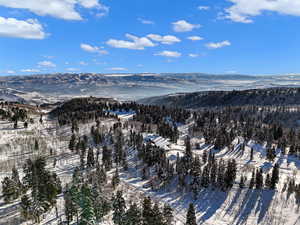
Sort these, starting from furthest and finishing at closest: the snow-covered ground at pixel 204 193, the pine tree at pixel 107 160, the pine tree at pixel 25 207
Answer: the pine tree at pixel 107 160
the snow-covered ground at pixel 204 193
the pine tree at pixel 25 207

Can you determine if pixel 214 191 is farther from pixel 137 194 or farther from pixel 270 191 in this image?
pixel 137 194

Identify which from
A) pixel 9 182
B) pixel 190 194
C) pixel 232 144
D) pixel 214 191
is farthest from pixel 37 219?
pixel 232 144

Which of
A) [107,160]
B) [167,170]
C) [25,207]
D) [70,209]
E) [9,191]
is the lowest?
[167,170]

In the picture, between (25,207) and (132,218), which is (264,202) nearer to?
(132,218)

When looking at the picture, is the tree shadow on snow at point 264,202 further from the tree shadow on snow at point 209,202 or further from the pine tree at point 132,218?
the pine tree at point 132,218

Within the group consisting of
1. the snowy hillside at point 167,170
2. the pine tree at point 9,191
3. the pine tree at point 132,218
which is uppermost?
the pine tree at point 132,218

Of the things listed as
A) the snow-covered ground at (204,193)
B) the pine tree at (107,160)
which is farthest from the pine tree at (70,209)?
the pine tree at (107,160)

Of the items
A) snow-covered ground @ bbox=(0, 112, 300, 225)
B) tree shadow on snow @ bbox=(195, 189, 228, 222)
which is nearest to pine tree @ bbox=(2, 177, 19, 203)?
snow-covered ground @ bbox=(0, 112, 300, 225)

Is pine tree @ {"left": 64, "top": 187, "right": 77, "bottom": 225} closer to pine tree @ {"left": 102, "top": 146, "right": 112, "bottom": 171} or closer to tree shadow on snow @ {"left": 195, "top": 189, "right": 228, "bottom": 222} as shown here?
tree shadow on snow @ {"left": 195, "top": 189, "right": 228, "bottom": 222}

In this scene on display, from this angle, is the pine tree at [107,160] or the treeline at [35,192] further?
the pine tree at [107,160]

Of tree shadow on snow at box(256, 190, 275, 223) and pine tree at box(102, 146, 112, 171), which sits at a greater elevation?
pine tree at box(102, 146, 112, 171)

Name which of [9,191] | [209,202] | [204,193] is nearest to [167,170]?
[204,193]
